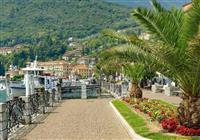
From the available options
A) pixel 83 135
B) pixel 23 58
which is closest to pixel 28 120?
pixel 83 135

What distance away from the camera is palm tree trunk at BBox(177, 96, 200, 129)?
685 inches

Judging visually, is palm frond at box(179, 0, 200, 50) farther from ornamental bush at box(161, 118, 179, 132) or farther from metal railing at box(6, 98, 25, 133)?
metal railing at box(6, 98, 25, 133)

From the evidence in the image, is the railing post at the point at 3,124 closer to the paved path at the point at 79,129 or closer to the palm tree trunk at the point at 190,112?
the paved path at the point at 79,129

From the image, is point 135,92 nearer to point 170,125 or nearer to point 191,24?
point 170,125

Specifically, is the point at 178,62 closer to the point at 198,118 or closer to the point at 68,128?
the point at 198,118

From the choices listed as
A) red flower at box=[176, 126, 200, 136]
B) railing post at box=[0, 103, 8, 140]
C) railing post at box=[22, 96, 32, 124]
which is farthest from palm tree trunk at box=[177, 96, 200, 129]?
railing post at box=[22, 96, 32, 124]

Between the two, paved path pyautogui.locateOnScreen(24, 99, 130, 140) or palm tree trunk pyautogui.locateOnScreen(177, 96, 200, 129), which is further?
paved path pyautogui.locateOnScreen(24, 99, 130, 140)

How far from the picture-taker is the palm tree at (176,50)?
1675cm

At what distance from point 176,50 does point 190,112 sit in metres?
2.25

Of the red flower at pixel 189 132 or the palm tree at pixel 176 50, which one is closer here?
the red flower at pixel 189 132

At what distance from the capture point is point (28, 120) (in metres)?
23.0

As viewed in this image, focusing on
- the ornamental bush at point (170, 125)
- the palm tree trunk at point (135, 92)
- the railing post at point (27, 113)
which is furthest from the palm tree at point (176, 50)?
the palm tree trunk at point (135, 92)

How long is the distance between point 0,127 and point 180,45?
21.0 ft

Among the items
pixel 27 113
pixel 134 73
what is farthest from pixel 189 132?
pixel 134 73
